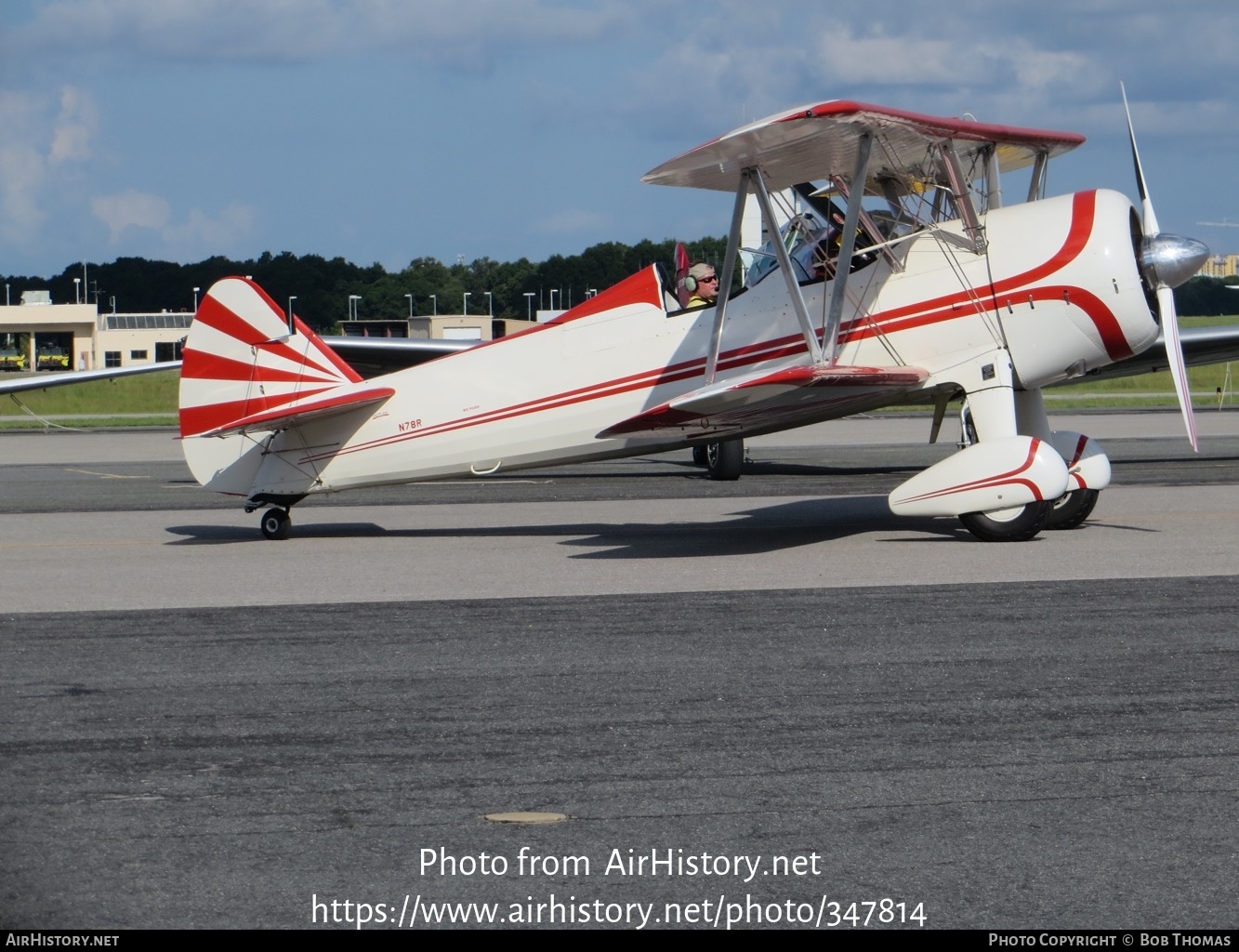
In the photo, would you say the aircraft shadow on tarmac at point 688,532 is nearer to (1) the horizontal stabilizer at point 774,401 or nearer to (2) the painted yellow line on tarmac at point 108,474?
(1) the horizontal stabilizer at point 774,401

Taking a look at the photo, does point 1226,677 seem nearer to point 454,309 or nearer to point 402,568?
point 402,568

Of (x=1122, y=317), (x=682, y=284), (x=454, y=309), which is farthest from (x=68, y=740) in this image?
(x=454, y=309)

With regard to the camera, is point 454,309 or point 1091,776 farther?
point 454,309

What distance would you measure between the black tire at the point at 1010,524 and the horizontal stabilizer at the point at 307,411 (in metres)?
5.33

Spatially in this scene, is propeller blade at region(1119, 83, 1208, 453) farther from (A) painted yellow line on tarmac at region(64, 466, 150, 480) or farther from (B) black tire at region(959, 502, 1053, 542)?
(A) painted yellow line on tarmac at region(64, 466, 150, 480)

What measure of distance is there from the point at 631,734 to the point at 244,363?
27.4 ft

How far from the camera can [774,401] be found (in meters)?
11.5

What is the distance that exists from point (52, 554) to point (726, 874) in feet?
31.4

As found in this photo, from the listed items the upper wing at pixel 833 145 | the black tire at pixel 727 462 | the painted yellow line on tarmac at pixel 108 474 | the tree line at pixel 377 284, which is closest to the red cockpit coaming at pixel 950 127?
the upper wing at pixel 833 145

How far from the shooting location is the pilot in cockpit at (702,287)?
12234 mm

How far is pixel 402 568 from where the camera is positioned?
35.8ft

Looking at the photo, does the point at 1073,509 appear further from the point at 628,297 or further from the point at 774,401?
the point at 628,297

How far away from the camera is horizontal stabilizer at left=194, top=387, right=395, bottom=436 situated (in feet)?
40.6

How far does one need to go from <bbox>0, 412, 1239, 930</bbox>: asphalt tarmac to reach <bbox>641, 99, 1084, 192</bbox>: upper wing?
316cm
